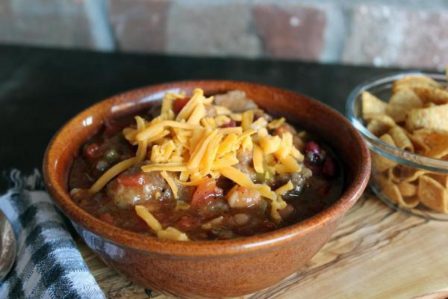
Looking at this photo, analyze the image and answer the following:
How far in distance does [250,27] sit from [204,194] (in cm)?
176

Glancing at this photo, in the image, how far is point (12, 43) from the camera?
10.6 feet


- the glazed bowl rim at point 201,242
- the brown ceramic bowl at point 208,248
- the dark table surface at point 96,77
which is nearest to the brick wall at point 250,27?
the dark table surface at point 96,77

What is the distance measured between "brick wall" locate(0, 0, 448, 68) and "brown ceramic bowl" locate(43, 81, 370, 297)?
1383mm

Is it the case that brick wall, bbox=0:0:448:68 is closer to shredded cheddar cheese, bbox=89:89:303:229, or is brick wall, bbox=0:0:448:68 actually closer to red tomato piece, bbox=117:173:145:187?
shredded cheddar cheese, bbox=89:89:303:229

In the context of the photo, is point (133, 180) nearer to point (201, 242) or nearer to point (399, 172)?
point (201, 242)

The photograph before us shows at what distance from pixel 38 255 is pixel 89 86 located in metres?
1.37

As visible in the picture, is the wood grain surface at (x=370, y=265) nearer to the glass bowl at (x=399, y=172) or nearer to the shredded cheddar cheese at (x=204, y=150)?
the glass bowl at (x=399, y=172)

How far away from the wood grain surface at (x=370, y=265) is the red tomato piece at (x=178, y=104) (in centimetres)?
46

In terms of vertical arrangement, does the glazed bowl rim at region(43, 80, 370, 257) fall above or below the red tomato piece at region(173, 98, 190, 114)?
below

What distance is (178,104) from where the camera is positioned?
1.66 metres

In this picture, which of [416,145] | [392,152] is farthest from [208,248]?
[416,145]

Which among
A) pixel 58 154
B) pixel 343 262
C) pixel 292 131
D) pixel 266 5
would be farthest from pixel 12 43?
pixel 343 262

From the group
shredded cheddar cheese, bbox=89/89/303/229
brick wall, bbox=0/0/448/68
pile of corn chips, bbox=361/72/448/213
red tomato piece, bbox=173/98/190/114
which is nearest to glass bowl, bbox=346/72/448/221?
pile of corn chips, bbox=361/72/448/213

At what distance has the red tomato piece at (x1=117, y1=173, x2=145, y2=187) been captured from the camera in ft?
4.61
